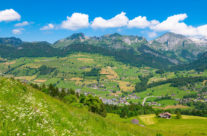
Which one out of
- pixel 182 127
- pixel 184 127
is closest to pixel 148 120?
pixel 182 127

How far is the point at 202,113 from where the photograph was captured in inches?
5979

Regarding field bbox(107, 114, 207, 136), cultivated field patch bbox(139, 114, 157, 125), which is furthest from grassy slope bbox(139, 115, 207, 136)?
cultivated field patch bbox(139, 114, 157, 125)

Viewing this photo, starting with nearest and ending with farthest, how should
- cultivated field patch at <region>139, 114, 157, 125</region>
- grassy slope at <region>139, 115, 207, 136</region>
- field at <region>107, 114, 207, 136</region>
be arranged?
field at <region>107, 114, 207, 136</region>, grassy slope at <region>139, 115, 207, 136</region>, cultivated field patch at <region>139, 114, 157, 125</region>

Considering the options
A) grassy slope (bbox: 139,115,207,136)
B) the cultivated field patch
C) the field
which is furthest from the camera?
the cultivated field patch

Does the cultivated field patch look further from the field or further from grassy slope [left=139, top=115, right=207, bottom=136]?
grassy slope [left=139, top=115, right=207, bottom=136]

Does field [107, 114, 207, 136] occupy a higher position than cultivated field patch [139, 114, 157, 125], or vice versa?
field [107, 114, 207, 136]

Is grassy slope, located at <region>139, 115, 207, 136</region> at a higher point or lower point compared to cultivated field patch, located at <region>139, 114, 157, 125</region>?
higher

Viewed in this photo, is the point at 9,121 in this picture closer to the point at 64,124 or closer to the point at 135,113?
the point at 64,124

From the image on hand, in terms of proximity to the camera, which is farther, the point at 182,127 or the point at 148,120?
the point at 148,120

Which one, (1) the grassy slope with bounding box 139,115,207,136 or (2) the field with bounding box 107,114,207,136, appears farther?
(1) the grassy slope with bounding box 139,115,207,136

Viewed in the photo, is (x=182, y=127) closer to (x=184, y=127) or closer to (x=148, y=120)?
(x=184, y=127)

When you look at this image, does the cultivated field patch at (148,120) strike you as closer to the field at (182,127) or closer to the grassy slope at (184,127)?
the field at (182,127)

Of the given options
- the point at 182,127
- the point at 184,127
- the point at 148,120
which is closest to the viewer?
the point at 184,127

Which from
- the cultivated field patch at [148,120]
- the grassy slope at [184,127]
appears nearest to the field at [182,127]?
the grassy slope at [184,127]
